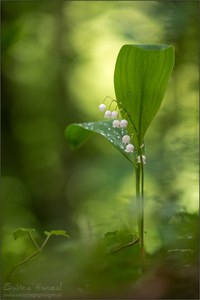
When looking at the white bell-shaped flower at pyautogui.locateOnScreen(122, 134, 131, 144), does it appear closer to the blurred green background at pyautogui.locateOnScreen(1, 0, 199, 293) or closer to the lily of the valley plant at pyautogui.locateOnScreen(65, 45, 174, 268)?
the lily of the valley plant at pyautogui.locateOnScreen(65, 45, 174, 268)

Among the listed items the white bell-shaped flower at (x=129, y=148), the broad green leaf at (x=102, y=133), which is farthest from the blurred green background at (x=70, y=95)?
the white bell-shaped flower at (x=129, y=148)

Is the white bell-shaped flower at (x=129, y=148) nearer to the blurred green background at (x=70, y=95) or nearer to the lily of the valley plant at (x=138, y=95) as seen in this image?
the lily of the valley plant at (x=138, y=95)

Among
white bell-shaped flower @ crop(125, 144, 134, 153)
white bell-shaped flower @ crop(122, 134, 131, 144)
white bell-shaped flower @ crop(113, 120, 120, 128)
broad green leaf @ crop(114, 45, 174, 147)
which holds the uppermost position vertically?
broad green leaf @ crop(114, 45, 174, 147)

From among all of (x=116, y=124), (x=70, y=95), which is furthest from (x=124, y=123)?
(x=70, y=95)

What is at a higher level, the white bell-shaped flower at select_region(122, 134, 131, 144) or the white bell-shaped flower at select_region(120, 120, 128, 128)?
the white bell-shaped flower at select_region(120, 120, 128, 128)

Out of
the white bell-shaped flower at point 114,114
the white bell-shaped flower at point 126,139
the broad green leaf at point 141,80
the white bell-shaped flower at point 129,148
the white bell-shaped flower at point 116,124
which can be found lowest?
the white bell-shaped flower at point 129,148

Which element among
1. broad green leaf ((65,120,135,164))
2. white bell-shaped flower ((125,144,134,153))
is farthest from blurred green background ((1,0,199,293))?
white bell-shaped flower ((125,144,134,153))

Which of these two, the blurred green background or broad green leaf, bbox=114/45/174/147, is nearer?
broad green leaf, bbox=114/45/174/147

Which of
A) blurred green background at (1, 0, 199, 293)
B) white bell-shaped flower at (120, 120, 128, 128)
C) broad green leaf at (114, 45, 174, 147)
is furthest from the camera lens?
blurred green background at (1, 0, 199, 293)

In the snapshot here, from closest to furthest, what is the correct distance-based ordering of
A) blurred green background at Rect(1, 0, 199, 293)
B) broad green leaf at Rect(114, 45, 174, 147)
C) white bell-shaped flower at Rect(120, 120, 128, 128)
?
broad green leaf at Rect(114, 45, 174, 147)
white bell-shaped flower at Rect(120, 120, 128, 128)
blurred green background at Rect(1, 0, 199, 293)
